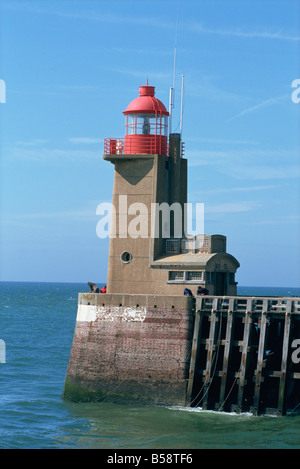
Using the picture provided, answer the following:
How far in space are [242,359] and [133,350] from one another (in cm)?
452

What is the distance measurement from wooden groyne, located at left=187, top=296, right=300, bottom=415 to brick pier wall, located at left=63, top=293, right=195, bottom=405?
1.71ft

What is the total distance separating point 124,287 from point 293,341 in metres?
8.21

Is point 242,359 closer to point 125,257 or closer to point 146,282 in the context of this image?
point 146,282

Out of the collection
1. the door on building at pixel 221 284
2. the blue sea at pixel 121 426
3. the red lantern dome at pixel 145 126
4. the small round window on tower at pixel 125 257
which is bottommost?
the blue sea at pixel 121 426

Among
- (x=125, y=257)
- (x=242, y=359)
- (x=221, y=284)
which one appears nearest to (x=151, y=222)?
(x=125, y=257)

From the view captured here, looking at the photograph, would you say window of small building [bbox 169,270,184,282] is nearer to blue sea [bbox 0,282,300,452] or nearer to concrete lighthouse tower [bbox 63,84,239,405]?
concrete lighthouse tower [bbox 63,84,239,405]

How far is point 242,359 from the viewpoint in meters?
30.9

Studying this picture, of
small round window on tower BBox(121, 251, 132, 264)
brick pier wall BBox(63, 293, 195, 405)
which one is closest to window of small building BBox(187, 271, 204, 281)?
brick pier wall BBox(63, 293, 195, 405)

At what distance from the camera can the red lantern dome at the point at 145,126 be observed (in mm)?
36031

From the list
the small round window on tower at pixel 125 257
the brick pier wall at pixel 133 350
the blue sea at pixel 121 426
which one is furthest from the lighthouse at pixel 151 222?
the blue sea at pixel 121 426

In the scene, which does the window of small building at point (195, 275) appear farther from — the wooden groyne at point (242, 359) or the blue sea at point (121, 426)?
the blue sea at point (121, 426)

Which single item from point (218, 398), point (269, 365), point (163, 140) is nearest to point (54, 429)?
point (218, 398)
